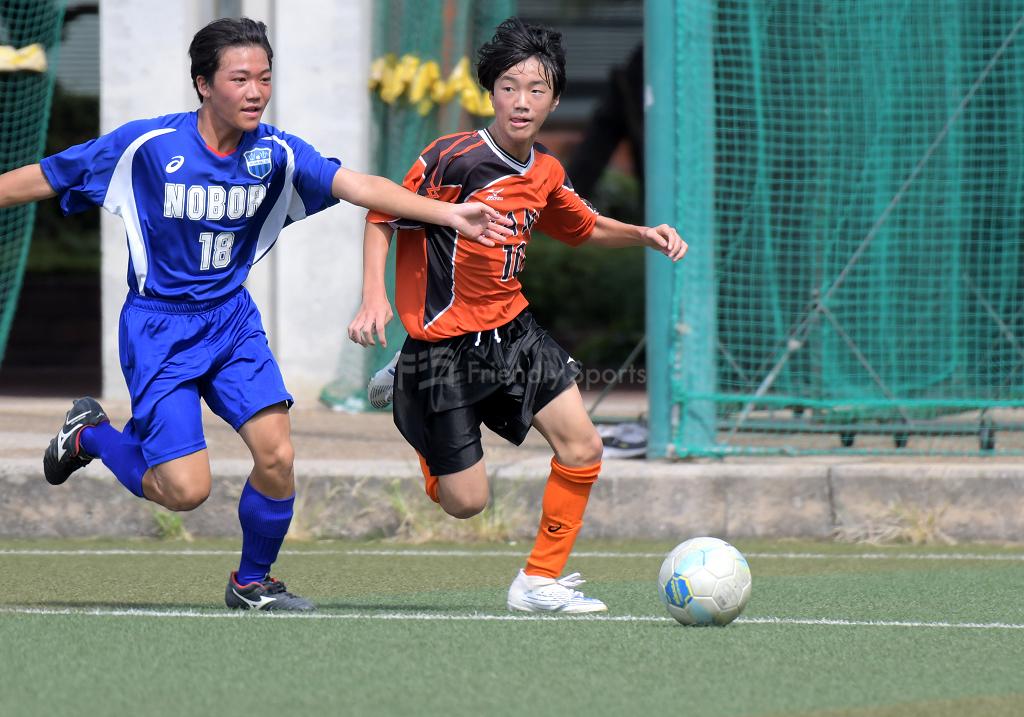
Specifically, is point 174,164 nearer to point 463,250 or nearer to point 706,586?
point 463,250

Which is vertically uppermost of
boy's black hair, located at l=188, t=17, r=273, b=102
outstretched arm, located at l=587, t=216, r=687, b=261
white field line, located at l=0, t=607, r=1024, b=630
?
boy's black hair, located at l=188, t=17, r=273, b=102

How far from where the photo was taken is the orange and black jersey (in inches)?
229

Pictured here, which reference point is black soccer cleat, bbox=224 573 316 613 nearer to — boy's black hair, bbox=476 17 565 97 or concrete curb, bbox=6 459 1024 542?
boy's black hair, bbox=476 17 565 97

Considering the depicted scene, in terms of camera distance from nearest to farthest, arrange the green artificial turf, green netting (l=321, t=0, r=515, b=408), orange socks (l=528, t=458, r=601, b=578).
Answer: the green artificial turf, orange socks (l=528, t=458, r=601, b=578), green netting (l=321, t=0, r=515, b=408)

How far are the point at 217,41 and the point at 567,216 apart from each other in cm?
143

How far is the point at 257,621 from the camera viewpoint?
5.45 meters

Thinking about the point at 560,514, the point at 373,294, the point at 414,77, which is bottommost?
the point at 560,514

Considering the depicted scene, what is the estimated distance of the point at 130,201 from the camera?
18.2ft

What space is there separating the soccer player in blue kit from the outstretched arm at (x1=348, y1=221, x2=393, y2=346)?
0.14 meters

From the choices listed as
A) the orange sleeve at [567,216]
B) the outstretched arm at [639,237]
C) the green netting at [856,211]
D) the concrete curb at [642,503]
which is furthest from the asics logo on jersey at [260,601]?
the green netting at [856,211]

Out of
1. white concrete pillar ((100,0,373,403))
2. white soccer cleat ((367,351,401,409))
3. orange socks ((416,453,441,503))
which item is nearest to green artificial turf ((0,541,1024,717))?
orange socks ((416,453,441,503))

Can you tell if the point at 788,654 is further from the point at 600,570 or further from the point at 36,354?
the point at 36,354

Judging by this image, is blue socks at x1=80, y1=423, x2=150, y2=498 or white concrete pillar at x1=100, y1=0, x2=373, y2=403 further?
white concrete pillar at x1=100, y1=0, x2=373, y2=403

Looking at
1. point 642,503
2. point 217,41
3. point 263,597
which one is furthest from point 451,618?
point 642,503
